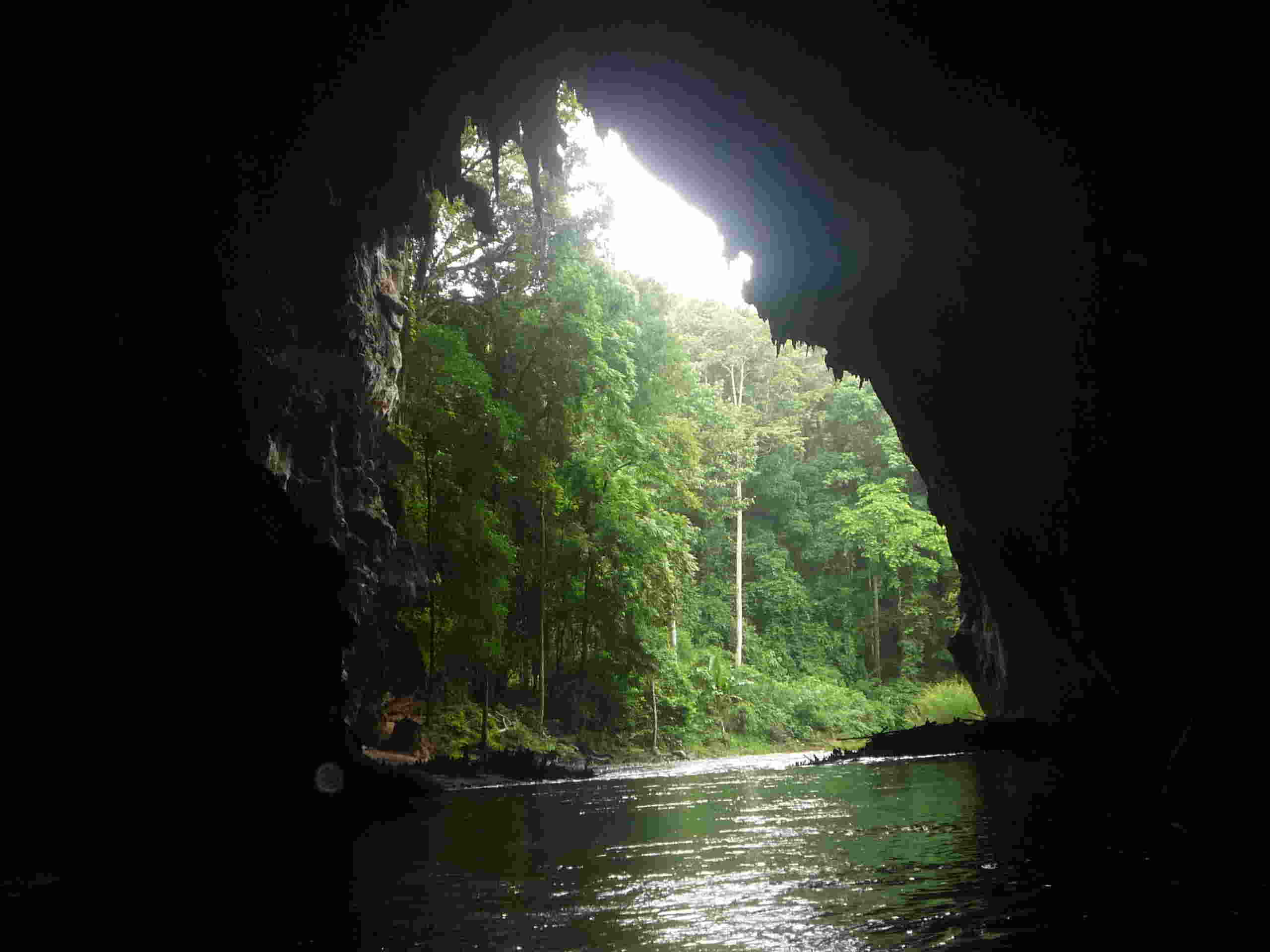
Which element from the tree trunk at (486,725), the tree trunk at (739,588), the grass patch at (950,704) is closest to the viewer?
the tree trunk at (486,725)

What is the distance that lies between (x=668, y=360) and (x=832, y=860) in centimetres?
2224

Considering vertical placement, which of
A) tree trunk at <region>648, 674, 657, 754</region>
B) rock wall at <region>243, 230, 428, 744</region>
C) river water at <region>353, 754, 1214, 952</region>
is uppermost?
rock wall at <region>243, 230, 428, 744</region>

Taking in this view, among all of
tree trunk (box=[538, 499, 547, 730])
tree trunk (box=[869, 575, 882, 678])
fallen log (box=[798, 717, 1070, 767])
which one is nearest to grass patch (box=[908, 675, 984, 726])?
fallen log (box=[798, 717, 1070, 767])

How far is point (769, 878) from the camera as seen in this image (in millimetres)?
3617

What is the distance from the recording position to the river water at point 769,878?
270 cm

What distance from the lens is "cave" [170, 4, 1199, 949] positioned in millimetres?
5762

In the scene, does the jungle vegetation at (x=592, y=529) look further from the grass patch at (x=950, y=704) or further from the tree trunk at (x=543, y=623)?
the grass patch at (x=950, y=704)

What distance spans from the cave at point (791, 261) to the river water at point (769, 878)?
34.8 inches

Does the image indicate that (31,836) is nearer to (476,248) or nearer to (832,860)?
(832,860)

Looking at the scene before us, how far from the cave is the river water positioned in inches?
34.8

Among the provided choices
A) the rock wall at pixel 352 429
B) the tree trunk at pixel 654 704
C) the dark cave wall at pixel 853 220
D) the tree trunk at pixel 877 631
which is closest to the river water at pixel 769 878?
the dark cave wall at pixel 853 220

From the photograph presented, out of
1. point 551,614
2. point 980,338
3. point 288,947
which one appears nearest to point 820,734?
point 551,614

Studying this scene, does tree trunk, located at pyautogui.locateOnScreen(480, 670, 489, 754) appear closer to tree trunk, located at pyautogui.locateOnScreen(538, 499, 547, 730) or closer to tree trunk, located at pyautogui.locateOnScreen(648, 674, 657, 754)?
tree trunk, located at pyautogui.locateOnScreen(538, 499, 547, 730)

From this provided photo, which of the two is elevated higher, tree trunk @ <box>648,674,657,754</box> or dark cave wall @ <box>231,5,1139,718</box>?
dark cave wall @ <box>231,5,1139,718</box>
